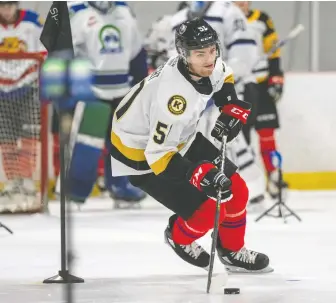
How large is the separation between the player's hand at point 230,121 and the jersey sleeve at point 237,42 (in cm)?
212

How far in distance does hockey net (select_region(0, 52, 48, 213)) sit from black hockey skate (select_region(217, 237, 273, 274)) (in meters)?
2.19

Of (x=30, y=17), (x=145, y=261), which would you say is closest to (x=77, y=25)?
(x=30, y=17)

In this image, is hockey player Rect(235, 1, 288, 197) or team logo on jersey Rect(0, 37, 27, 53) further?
hockey player Rect(235, 1, 288, 197)

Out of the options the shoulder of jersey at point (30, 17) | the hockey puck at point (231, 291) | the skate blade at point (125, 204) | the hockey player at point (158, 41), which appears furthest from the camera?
the hockey player at point (158, 41)

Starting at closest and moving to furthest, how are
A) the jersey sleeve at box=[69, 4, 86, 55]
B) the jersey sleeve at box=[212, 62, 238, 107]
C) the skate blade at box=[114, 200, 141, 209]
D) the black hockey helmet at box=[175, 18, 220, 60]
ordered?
the black hockey helmet at box=[175, 18, 220, 60], the jersey sleeve at box=[212, 62, 238, 107], the jersey sleeve at box=[69, 4, 86, 55], the skate blade at box=[114, 200, 141, 209]

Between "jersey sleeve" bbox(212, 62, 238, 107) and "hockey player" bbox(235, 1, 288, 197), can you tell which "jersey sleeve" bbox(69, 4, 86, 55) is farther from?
"jersey sleeve" bbox(212, 62, 238, 107)

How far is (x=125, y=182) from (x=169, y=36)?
2.84 ft

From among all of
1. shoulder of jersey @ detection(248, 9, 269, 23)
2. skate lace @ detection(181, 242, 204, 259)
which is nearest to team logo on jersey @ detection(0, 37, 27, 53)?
shoulder of jersey @ detection(248, 9, 269, 23)

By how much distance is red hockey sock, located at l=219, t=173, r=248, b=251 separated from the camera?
3.64 metres

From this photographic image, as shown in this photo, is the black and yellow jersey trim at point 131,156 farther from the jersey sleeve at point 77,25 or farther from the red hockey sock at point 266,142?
the red hockey sock at point 266,142

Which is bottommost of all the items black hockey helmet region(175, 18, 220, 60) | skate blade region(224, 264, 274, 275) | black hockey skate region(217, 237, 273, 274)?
skate blade region(224, 264, 274, 275)

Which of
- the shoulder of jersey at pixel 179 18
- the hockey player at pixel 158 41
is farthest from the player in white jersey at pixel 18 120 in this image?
the hockey player at pixel 158 41

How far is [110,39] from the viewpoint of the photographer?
582 centimetres

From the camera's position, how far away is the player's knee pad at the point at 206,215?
3549mm
